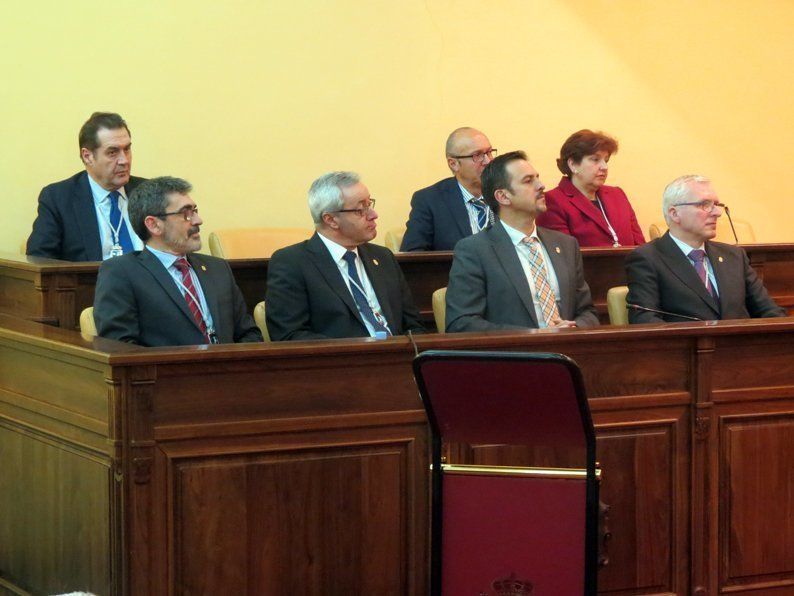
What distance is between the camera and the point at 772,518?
3.62 m

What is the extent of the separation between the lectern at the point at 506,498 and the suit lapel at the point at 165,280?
1.51m

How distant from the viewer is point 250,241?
5.78 metres

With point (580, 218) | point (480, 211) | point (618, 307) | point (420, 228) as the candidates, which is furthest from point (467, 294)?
point (580, 218)

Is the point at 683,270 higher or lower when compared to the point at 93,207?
lower

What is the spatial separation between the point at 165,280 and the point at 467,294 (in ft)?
3.61

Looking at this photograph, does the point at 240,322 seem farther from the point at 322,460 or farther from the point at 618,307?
the point at 618,307

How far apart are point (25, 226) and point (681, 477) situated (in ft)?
13.1

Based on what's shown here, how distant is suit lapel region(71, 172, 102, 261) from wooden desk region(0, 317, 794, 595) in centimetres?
157

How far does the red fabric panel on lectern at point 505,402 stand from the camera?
8.97 ft

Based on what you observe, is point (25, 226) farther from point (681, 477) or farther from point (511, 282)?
point (681, 477)

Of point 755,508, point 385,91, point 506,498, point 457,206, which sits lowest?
point 755,508

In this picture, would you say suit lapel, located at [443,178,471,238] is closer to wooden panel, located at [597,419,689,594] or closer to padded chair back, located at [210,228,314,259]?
padded chair back, located at [210,228,314,259]

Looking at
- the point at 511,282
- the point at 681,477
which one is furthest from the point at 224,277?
the point at 681,477

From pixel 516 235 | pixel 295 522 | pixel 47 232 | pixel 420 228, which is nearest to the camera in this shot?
pixel 295 522
